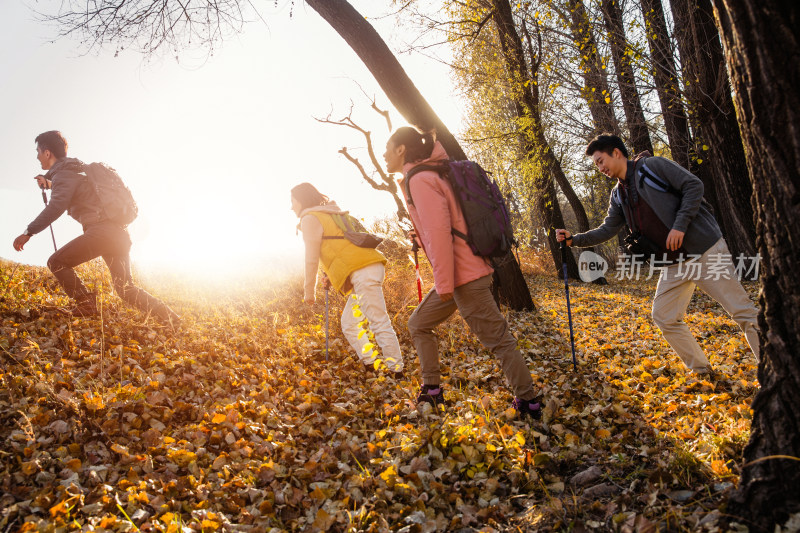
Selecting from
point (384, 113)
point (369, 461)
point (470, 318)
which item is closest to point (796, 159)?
point (470, 318)

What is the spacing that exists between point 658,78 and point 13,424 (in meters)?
11.0

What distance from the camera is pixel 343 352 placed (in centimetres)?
609

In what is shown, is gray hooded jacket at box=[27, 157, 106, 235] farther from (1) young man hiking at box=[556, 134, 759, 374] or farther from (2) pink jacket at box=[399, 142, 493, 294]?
(1) young man hiking at box=[556, 134, 759, 374]

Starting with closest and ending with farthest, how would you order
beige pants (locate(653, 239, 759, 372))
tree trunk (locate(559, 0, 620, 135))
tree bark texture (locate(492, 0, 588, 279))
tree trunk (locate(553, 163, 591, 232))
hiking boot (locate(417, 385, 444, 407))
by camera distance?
beige pants (locate(653, 239, 759, 372))
hiking boot (locate(417, 385, 444, 407))
tree trunk (locate(559, 0, 620, 135))
tree bark texture (locate(492, 0, 588, 279))
tree trunk (locate(553, 163, 591, 232))

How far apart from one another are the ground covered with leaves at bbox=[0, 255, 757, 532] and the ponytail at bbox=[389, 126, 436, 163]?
214 cm

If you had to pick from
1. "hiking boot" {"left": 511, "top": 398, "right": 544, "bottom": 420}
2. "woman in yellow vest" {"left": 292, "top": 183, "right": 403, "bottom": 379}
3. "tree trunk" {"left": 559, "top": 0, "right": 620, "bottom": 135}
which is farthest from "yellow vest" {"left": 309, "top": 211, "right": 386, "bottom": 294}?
"tree trunk" {"left": 559, "top": 0, "right": 620, "bottom": 135}

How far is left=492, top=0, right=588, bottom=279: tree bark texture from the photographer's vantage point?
36.1 feet

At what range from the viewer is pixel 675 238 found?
3.86 m

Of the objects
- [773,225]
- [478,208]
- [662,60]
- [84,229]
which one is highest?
[662,60]

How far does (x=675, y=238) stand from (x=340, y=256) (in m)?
3.26

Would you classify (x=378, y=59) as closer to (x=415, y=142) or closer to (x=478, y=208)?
(x=415, y=142)

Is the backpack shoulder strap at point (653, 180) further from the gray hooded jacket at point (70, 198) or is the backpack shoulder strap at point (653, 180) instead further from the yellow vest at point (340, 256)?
the gray hooded jacket at point (70, 198)

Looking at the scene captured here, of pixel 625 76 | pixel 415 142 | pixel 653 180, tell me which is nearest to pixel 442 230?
pixel 415 142

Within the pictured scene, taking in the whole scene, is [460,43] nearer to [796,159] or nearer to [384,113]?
[384,113]
